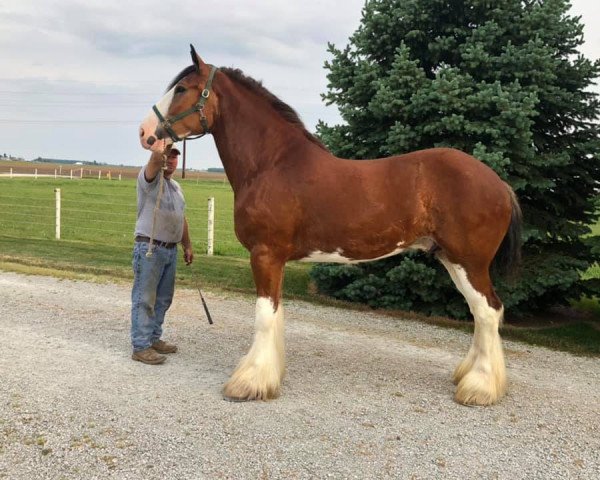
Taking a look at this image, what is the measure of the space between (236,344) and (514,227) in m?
3.14

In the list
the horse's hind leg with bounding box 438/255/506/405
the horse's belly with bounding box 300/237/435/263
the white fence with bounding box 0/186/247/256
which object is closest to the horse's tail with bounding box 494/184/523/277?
the horse's hind leg with bounding box 438/255/506/405

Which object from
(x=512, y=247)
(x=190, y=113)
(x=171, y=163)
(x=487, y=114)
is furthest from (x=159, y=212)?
(x=487, y=114)

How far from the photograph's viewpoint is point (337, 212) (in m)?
4.20

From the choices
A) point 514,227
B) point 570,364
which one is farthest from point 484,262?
point 570,364

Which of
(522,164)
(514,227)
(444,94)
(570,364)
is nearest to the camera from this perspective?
(514,227)

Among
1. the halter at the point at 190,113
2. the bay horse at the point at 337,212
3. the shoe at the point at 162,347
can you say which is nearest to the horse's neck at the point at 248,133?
the bay horse at the point at 337,212

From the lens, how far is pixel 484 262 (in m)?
4.25

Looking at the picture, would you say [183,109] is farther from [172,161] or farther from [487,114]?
[487,114]

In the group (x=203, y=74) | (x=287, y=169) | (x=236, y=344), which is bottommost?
(x=236, y=344)

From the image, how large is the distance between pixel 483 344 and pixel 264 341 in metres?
1.86

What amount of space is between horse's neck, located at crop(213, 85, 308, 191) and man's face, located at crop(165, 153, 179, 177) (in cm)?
60

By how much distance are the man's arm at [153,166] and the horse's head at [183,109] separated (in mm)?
157

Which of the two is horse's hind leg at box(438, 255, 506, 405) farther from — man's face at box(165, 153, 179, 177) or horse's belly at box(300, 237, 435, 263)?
man's face at box(165, 153, 179, 177)

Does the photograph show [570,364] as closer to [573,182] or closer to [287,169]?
[573,182]
